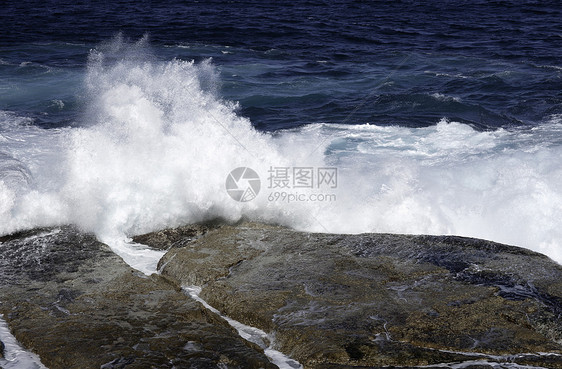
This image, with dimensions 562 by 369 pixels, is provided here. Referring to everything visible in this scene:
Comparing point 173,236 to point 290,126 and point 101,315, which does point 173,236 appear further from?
point 290,126

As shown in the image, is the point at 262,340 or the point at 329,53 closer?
the point at 262,340

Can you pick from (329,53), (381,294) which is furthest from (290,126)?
(381,294)

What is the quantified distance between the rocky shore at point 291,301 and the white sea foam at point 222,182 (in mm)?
824

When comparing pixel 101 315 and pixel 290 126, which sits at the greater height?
pixel 290 126

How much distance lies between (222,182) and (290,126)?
16.3ft

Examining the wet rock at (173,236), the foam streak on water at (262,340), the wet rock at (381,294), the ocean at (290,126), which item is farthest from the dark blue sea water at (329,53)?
the foam streak on water at (262,340)

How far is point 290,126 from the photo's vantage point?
13203 millimetres

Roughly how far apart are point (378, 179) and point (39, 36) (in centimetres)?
1646

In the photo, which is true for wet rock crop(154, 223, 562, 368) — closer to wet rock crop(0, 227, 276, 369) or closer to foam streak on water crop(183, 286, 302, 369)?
foam streak on water crop(183, 286, 302, 369)

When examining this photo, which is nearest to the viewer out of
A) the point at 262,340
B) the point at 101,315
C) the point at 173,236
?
the point at 262,340

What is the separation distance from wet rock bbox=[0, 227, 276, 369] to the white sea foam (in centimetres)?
116

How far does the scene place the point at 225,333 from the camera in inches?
202

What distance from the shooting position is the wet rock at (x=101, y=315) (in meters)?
4.75

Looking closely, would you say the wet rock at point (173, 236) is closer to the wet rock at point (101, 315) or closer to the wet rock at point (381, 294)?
the wet rock at point (381, 294)
